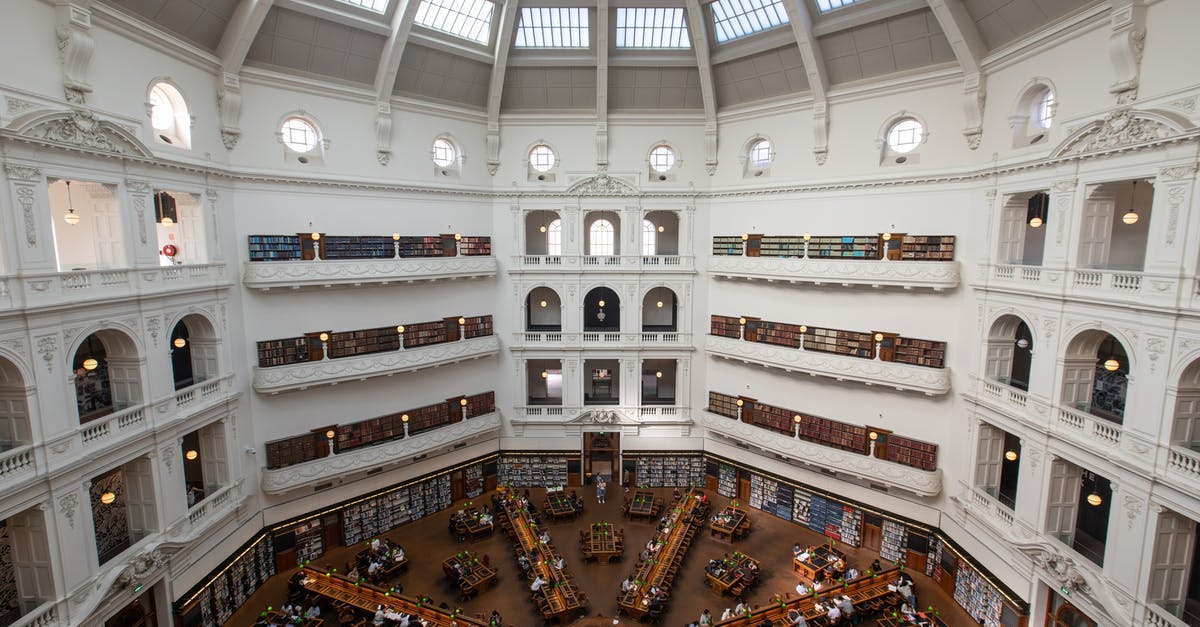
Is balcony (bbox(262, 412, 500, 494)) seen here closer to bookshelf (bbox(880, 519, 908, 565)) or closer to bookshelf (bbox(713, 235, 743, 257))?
bookshelf (bbox(713, 235, 743, 257))

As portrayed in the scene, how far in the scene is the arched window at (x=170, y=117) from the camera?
15570 millimetres

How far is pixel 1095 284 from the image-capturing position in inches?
529

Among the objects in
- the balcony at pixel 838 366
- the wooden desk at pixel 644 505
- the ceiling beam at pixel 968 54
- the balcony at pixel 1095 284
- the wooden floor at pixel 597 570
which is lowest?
the wooden floor at pixel 597 570

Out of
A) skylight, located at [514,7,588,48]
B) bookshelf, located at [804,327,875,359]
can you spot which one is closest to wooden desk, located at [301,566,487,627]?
bookshelf, located at [804,327,875,359]

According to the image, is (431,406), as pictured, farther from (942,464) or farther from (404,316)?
(942,464)

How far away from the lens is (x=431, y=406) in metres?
22.4

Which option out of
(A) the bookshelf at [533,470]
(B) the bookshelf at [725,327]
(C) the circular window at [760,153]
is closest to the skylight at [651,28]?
(C) the circular window at [760,153]

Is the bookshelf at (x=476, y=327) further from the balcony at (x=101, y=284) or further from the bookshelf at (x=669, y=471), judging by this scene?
the bookshelf at (x=669, y=471)

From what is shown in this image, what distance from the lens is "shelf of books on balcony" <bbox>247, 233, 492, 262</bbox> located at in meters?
18.5

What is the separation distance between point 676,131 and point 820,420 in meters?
12.9

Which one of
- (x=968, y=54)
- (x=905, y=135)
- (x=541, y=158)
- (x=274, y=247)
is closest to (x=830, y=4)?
(x=968, y=54)

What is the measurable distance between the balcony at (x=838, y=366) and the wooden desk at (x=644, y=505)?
6593mm

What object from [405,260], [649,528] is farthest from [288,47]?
[649,528]

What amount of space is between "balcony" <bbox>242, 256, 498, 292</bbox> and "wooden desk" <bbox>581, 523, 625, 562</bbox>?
36.2 ft
